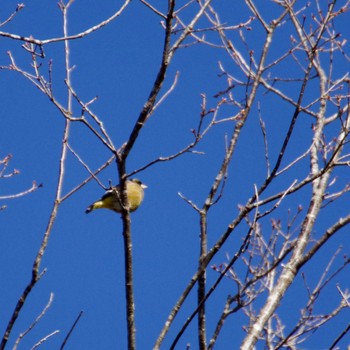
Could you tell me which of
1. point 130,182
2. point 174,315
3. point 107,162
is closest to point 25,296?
point 174,315

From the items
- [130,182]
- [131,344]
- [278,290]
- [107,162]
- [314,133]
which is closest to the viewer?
[131,344]

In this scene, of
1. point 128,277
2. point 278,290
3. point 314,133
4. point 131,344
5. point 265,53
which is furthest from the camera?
point 314,133

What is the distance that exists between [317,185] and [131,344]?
1.98 m

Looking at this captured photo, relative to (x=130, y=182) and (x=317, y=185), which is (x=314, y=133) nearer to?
(x=317, y=185)

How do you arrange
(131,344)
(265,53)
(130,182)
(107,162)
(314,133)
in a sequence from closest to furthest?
(131,344)
(107,162)
(265,53)
(314,133)
(130,182)

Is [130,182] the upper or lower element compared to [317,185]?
upper

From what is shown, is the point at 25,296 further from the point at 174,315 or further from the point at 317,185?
the point at 317,185

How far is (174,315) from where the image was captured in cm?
313

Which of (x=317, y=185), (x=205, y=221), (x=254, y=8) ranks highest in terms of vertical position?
(x=254, y=8)

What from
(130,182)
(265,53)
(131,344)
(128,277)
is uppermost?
(130,182)

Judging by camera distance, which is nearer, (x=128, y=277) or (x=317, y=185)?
(x=128, y=277)

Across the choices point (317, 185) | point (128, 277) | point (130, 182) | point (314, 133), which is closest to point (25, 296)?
point (128, 277)

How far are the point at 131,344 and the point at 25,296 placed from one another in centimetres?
52

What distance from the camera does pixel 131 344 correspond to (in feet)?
9.68
